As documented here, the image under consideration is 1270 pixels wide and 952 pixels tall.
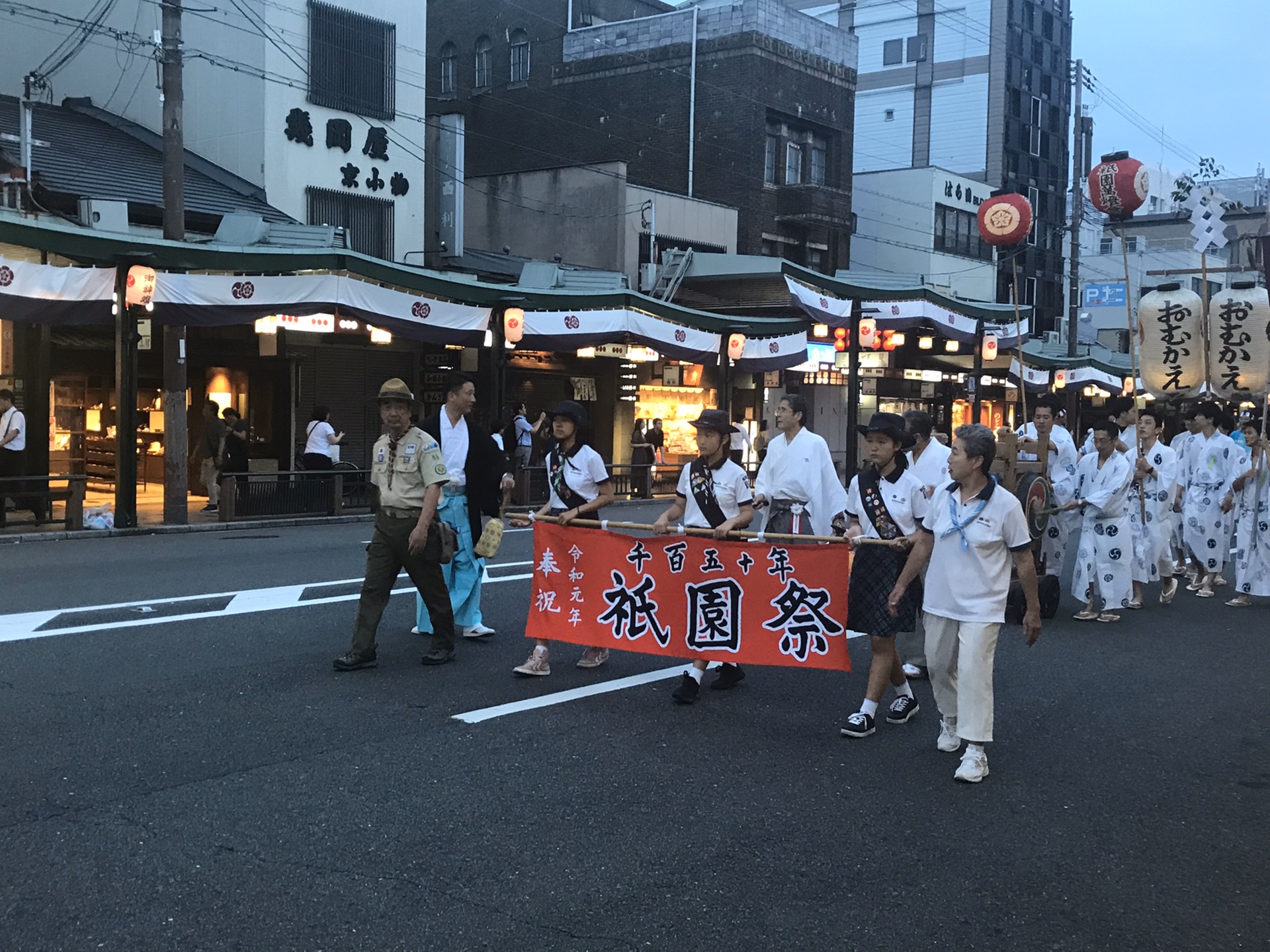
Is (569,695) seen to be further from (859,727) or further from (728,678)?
(859,727)

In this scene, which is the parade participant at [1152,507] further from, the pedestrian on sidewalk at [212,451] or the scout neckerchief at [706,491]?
the pedestrian on sidewalk at [212,451]

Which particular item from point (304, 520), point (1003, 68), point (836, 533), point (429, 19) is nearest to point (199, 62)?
point (304, 520)

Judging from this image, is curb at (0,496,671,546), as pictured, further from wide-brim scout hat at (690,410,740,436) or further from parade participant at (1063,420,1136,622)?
wide-brim scout hat at (690,410,740,436)

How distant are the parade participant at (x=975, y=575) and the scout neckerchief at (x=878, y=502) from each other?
2.12 ft

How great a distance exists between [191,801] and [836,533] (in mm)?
4651

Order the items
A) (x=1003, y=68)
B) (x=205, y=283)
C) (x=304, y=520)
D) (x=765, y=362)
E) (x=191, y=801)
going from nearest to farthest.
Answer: (x=191, y=801), (x=205, y=283), (x=304, y=520), (x=765, y=362), (x=1003, y=68)

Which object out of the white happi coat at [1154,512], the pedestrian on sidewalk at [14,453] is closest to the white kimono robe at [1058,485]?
the white happi coat at [1154,512]

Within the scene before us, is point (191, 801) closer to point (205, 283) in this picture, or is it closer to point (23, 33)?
point (205, 283)

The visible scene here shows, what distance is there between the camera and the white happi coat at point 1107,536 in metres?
11.1

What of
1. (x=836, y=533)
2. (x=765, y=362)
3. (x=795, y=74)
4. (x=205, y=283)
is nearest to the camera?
(x=836, y=533)

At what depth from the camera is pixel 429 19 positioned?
138ft

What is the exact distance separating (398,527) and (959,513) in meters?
3.71

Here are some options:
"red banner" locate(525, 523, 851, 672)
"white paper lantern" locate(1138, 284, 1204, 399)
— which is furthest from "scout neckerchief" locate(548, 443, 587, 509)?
"white paper lantern" locate(1138, 284, 1204, 399)

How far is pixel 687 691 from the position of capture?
287 inches
